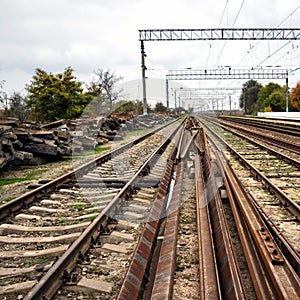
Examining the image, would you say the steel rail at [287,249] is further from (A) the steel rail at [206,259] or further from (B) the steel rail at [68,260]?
(B) the steel rail at [68,260]

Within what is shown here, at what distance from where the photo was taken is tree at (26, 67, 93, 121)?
97.4 ft

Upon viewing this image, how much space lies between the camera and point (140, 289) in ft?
11.0

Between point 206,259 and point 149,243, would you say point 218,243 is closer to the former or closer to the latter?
point 206,259

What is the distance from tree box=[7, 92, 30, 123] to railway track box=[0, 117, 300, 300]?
86.9 feet

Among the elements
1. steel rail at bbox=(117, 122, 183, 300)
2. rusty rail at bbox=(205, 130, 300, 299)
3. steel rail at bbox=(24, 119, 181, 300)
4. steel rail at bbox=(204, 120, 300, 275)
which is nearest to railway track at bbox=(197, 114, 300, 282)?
steel rail at bbox=(204, 120, 300, 275)

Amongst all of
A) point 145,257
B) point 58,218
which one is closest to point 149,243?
point 145,257

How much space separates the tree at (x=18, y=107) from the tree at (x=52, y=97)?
4.75ft

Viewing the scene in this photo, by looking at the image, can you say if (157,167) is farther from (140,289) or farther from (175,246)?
(140,289)

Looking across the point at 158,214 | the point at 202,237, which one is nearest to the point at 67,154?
the point at 158,214

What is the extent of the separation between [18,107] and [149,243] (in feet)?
104

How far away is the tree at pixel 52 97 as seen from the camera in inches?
1169

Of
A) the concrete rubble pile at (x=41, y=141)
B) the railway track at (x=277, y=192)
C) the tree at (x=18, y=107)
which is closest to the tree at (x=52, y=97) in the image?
the tree at (x=18, y=107)

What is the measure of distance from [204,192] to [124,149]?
822 centimetres

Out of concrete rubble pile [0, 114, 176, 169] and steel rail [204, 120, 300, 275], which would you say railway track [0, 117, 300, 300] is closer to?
steel rail [204, 120, 300, 275]
